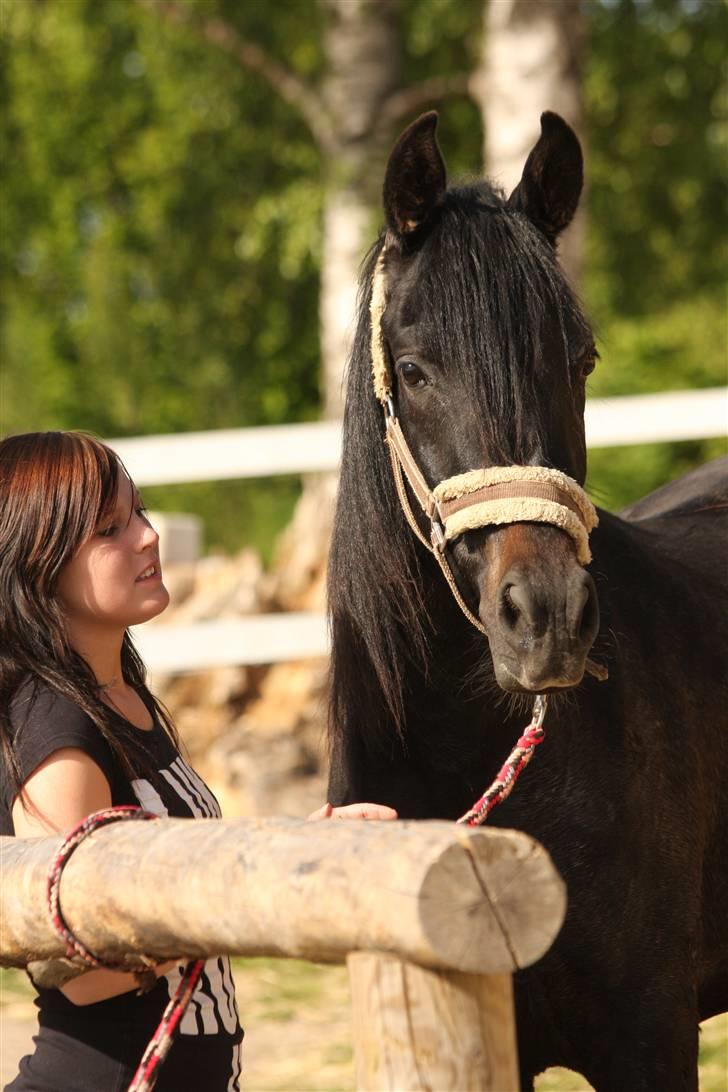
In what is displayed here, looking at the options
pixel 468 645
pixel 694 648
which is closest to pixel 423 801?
pixel 468 645

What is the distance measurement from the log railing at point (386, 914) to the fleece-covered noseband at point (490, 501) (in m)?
0.80

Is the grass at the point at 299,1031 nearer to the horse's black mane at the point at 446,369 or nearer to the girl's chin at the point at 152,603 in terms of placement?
the horse's black mane at the point at 446,369

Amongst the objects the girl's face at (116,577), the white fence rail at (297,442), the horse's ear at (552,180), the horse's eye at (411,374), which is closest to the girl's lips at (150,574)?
the girl's face at (116,577)

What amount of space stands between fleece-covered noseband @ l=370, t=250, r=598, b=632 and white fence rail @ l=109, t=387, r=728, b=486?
3.83m

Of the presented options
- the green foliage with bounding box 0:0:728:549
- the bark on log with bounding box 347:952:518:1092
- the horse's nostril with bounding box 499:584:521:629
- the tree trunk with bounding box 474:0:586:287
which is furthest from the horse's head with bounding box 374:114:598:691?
the green foliage with bounding box 0:0:728:549

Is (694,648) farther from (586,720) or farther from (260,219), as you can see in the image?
(260,219)

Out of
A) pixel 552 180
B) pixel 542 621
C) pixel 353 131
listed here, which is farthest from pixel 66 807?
pixel 353 131

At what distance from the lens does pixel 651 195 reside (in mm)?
15172

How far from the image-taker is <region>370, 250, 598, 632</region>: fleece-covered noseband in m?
2.22

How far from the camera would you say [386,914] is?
55.1 inches

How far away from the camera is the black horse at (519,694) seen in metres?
2.38

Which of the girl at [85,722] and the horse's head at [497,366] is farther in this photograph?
the horse's head at [497,366]

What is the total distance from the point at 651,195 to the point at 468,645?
44.5 feet

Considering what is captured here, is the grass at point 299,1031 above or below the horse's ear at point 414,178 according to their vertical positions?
below
